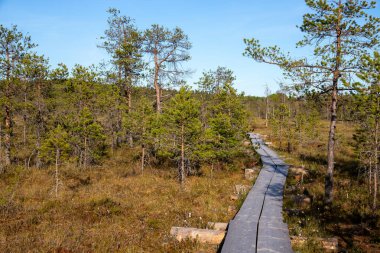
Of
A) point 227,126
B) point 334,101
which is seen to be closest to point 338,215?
point 334,101

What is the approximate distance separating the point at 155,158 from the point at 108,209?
12486 mm

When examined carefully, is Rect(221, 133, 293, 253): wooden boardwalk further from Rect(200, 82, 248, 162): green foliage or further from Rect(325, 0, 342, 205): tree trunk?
Rect(200, 82, 248, 162): green foliage

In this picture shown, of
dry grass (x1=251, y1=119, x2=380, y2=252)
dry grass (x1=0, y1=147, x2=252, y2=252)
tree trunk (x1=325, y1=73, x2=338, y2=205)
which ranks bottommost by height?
dry grass (x1=0, y1=147, x2=252, y2=252)

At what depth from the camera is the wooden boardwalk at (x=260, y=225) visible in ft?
28.2

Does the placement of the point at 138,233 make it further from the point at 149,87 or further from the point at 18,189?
the point at 149,87

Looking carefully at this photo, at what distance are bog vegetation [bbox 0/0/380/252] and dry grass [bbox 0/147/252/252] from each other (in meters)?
0.06

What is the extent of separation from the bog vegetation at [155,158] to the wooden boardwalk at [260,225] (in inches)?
27.0

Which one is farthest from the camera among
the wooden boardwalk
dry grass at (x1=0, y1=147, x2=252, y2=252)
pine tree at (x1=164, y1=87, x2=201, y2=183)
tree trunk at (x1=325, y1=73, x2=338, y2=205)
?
pine tree at (x1=164, y1=87, x2=201, y2=183)

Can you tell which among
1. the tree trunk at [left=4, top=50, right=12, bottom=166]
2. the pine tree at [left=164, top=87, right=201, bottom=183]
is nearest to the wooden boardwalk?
the pine tree at [left=164, top=87, right=201, bottom=183]

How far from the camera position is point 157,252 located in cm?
901

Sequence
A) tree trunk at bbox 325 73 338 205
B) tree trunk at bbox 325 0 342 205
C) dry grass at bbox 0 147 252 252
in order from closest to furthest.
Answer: dry grass at bbox 0 147 252 252 → tree trunk at bbox 325 0 342 205 → tree trunk at bbox 325 73 338 205

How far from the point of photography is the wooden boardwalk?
861 centimetres

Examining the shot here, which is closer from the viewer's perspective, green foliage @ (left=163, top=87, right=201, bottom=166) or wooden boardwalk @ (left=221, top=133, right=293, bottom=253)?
wooden boardwalk @ (left=221, top=133, right=293, bottom=253)

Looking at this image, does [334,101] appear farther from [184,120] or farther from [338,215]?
[184,120]
